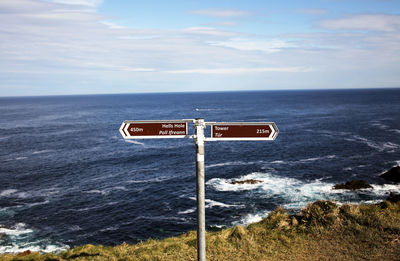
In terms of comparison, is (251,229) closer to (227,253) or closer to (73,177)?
(227,253)

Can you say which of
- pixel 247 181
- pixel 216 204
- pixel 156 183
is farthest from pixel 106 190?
pixel 247 181

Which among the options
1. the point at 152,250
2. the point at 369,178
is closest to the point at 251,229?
the point at 152,250

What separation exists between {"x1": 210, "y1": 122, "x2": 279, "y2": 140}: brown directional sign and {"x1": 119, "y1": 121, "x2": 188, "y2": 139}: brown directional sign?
0.62m

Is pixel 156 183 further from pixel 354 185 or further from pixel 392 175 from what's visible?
pixel 392 175

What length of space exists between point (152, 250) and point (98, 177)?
33652 millimetres

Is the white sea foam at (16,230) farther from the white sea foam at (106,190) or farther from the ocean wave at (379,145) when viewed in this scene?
Answer: the ocean wave at (379,145)

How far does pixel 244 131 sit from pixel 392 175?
39.1 metres

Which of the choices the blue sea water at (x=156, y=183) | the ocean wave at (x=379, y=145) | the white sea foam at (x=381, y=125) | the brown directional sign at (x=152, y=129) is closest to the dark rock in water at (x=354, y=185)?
the blue sea water at (x=156, y=183)

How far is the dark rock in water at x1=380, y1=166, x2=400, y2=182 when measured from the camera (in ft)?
116

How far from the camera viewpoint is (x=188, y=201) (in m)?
31.7

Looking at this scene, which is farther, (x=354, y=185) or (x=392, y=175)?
(x=392, y=175)

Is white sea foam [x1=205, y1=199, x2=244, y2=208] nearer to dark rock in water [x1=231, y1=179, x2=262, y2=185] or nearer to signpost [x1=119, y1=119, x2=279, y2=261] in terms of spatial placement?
dark rock in water [x1=231, y1=179, x2=262, y2=185]

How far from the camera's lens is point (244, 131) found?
526 cm

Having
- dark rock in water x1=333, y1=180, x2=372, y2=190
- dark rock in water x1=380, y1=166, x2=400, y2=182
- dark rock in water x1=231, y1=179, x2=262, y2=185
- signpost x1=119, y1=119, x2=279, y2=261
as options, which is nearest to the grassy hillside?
signpost x1=119, y1=119, x2=279, y2=261
